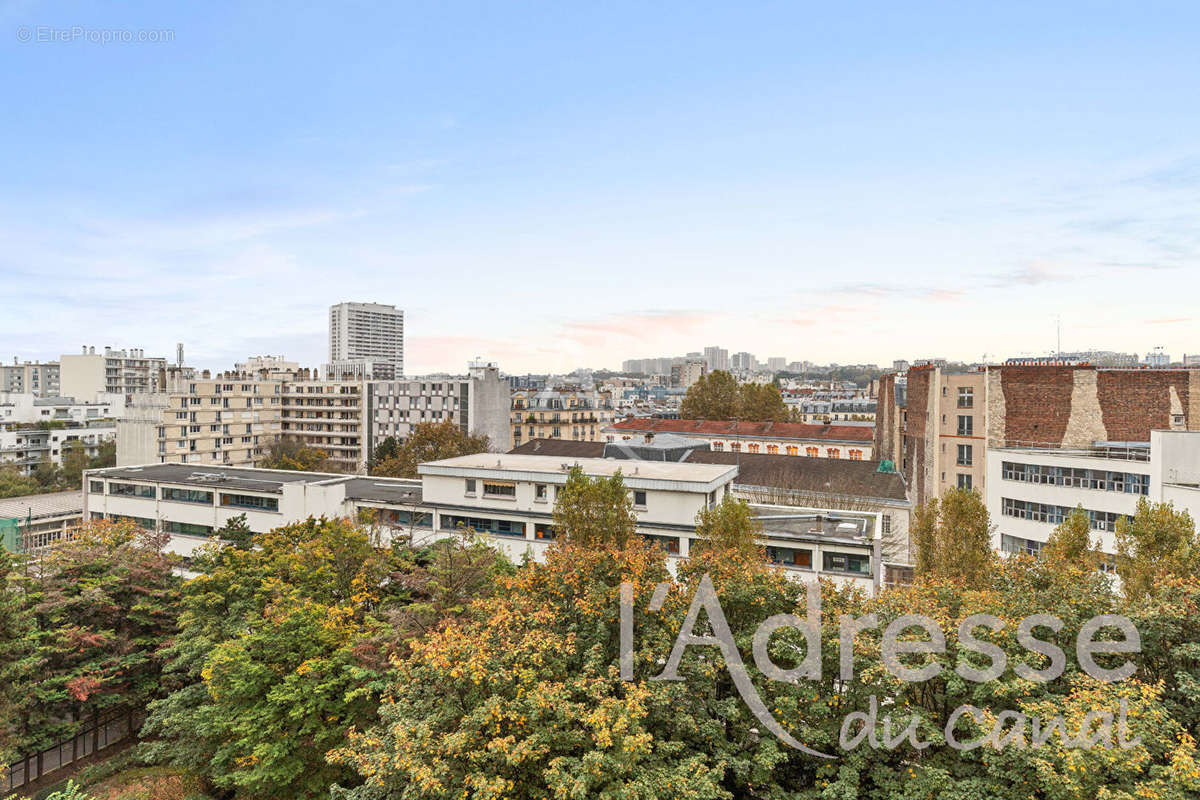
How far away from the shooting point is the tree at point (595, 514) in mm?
22125

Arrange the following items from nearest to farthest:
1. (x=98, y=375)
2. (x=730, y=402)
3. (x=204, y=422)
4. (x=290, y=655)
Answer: (x=290, y=655)
(x=204, y=422)
(x=730, y=402)
(x=98, y=375)

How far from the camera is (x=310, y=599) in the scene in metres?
20.3

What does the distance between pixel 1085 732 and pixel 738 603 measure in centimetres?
644

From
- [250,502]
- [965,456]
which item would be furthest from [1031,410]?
[250,502]

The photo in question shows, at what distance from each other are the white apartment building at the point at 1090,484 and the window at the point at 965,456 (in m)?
5.59

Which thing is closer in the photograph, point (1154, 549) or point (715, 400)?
point (1154, 549)

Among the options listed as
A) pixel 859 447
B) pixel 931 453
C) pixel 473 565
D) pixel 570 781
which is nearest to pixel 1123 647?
pixel 570 781

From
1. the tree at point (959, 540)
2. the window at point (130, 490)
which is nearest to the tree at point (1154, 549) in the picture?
the tree at point (959, 540)

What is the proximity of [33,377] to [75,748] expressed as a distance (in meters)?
170

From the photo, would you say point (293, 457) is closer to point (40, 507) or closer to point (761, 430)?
point (40, 507)

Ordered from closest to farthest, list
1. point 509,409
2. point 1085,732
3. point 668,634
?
point 1085,732
point 668,634
point 509,409

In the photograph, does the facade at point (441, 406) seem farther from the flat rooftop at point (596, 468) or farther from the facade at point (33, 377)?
the facade at point (33, 377)

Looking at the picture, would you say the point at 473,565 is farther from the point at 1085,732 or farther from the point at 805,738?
the point at 1085,732

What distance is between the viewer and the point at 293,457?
8000cm
